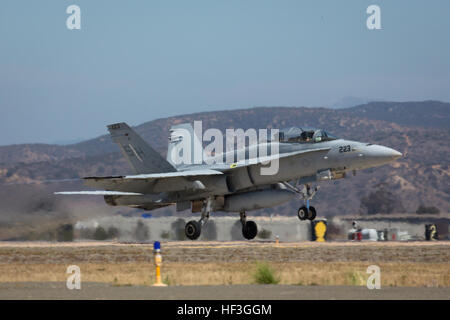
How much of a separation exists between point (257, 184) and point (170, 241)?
12.7 metres

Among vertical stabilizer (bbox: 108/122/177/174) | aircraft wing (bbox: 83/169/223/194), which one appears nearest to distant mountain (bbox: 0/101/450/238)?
vertical stabilizer (bbox: 108/122/177/174)

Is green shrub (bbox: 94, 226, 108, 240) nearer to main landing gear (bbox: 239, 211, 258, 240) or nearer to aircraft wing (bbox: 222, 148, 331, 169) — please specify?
main landing gear (bbox: 239, 211, 258, 240)

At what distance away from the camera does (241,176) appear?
29594mm

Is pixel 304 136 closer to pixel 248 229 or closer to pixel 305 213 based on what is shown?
pixel 305 213

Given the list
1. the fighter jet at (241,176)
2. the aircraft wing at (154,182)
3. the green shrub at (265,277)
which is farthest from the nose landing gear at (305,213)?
the green shrub at (265,277)

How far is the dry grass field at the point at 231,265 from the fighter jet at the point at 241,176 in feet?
6.20

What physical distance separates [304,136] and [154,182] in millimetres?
6293

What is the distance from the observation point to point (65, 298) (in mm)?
13891

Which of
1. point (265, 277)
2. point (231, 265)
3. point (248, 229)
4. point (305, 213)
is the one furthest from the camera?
point (248, 229)

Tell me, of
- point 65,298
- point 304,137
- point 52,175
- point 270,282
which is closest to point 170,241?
point 304,137

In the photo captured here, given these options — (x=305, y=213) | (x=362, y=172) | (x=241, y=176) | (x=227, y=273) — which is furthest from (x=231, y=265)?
(x=362, y=172)

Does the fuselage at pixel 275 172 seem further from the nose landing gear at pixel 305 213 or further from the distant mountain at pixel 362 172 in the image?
the distant mountain at pixel 362 172

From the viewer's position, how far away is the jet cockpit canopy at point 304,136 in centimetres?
2817

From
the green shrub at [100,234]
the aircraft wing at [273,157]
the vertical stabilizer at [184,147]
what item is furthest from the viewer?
the green shrub at [100,234]
